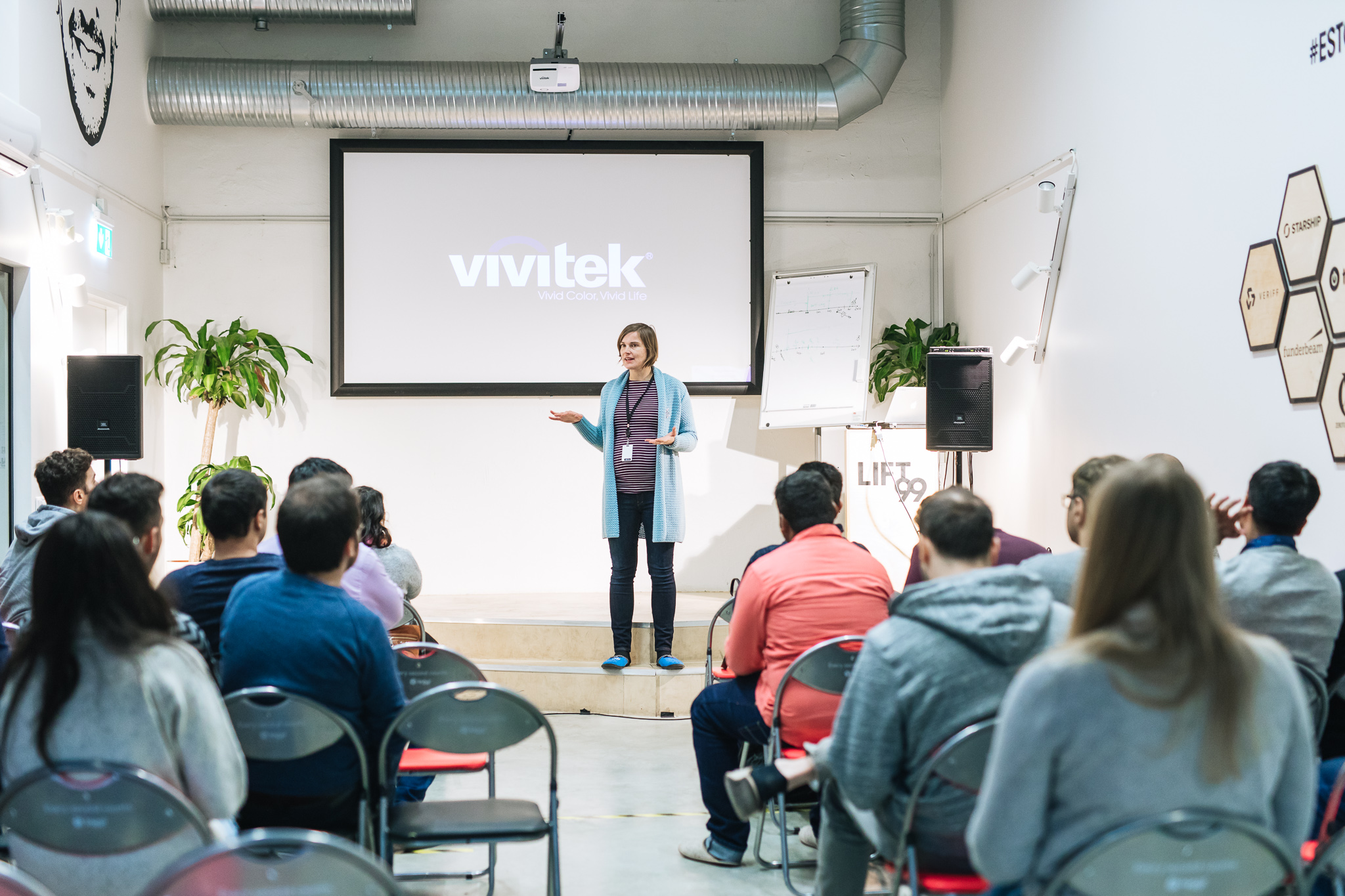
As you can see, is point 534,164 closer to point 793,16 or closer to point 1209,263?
point 793,16

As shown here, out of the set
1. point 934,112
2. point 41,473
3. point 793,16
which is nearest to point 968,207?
point 934,112

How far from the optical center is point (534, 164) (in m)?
6.28

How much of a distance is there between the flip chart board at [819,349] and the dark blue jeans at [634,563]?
1.51 m

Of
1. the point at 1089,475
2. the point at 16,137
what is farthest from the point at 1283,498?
the point at 16,137

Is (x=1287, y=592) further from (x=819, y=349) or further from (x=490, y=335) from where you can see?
(x=490, y=335)

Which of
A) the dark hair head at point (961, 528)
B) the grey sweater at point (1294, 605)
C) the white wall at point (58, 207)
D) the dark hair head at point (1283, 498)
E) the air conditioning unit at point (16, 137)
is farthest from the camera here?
the white wall at point (58, 207)

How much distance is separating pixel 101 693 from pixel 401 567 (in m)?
1.88

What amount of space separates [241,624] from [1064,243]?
4.23m

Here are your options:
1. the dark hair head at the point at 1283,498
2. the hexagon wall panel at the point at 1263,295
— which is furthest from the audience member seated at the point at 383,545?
the hexagon wall panel at the point at 1263,295

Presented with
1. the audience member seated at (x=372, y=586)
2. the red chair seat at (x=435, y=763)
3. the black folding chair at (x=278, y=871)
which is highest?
the audience member seated at (x=372, y=586)

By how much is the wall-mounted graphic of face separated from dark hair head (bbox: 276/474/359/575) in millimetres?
4234

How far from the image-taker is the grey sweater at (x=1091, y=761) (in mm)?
1264

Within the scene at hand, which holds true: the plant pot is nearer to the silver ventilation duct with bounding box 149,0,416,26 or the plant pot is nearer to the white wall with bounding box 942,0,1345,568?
the white wall with bounding box 942,0,1345,568

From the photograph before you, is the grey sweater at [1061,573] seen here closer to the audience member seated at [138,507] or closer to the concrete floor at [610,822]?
the concrete floor at [610,822]
